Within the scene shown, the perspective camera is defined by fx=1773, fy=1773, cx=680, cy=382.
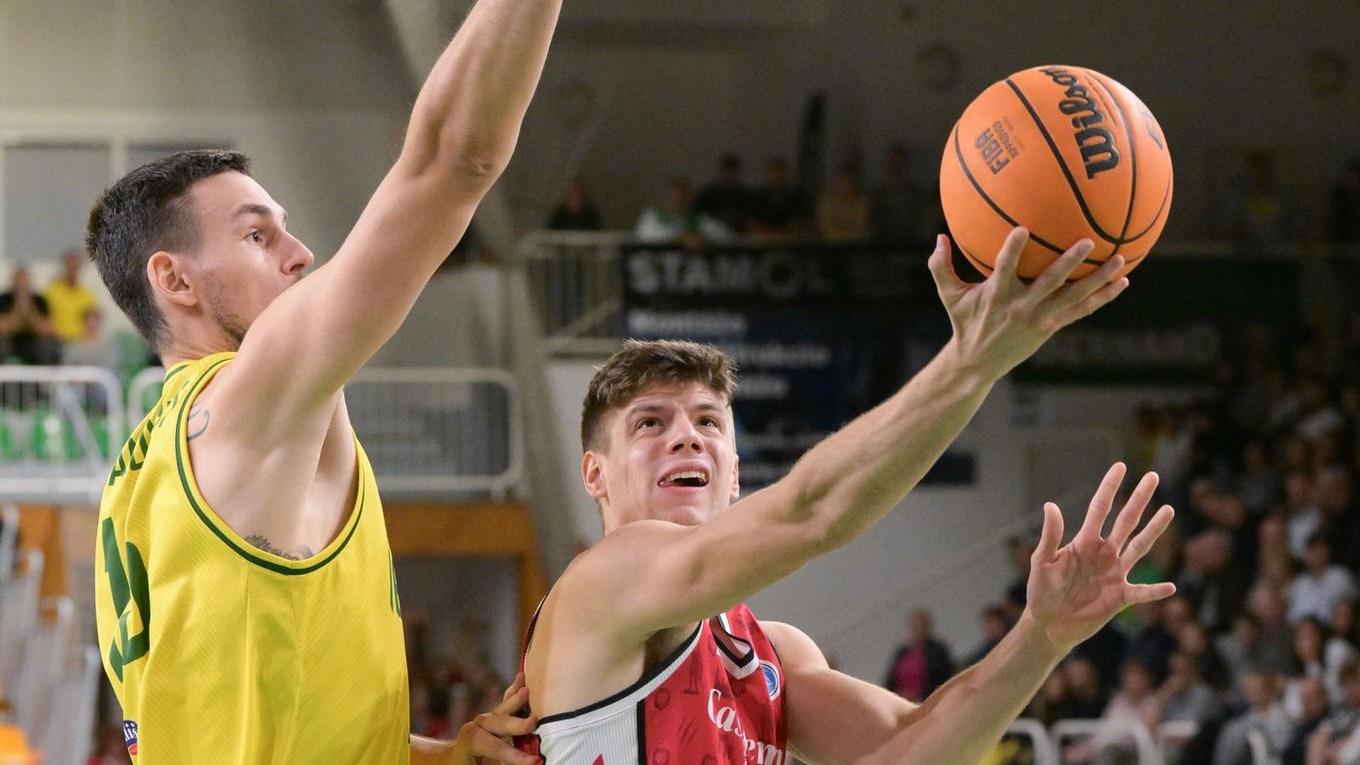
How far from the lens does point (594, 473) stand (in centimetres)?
356

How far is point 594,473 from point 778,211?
1201 cm

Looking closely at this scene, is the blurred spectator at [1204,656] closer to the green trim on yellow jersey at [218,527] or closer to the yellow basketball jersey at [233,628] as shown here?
the yellow basketball jersey at [233,628]

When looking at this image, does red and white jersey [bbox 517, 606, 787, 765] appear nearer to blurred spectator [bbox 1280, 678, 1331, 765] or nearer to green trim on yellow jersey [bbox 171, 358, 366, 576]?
green trim on yellow jersey [bbox 171, 358, 366, 576]

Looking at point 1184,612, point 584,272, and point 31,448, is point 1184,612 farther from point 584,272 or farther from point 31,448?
point 31,448

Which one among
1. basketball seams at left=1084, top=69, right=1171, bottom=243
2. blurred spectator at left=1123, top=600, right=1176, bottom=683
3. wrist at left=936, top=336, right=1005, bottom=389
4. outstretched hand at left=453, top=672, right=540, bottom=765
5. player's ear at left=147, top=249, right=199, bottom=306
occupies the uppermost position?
basketball seams at left=1084, top=69, right=1171, bottom=243

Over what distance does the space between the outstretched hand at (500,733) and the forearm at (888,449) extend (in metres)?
0.88

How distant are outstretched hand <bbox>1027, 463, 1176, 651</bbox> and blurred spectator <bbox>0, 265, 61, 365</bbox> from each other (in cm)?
1170

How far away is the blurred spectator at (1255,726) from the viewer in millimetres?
10320

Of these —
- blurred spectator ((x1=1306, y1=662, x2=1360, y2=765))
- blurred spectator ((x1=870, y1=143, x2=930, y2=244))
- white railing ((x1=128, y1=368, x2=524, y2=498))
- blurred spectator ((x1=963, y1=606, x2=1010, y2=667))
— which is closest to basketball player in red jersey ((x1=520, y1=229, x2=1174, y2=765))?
blurred spectator ((x1=1306, y1=662, x2=1360, y2=765))

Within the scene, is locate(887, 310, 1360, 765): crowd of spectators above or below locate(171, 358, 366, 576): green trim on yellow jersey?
below

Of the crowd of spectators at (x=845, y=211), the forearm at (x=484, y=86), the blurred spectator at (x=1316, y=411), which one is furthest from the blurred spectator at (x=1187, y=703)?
the forearm at (x=484, y=86)

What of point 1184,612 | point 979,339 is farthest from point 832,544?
point 1184,612

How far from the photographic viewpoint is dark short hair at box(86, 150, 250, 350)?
117 inches

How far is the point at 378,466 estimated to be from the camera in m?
14.2
